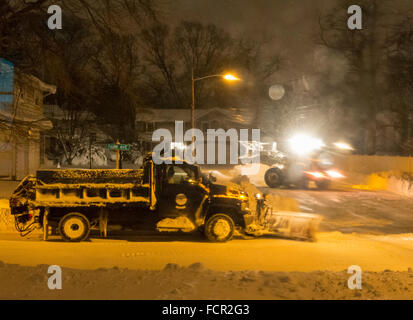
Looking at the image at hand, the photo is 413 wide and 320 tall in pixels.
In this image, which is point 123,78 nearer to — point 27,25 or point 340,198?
point 27,25

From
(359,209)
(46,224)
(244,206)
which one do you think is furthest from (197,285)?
(359,209)

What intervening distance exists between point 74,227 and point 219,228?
3542mm

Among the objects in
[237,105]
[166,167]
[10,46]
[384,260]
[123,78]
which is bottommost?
[384,260]

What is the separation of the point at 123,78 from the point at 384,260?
6930 millimetres

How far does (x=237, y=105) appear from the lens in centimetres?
6153

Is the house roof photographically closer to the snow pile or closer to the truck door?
the truck door

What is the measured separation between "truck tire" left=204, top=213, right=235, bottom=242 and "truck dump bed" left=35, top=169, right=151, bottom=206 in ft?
5.37

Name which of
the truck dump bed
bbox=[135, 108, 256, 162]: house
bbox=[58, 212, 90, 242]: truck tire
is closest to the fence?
bbox=[135, 108, 256, 162]: house

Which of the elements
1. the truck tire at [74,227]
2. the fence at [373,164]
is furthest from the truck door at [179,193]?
the fence at [373,164]

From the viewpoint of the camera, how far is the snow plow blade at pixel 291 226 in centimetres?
1132

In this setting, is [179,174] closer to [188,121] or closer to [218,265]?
[218,265]

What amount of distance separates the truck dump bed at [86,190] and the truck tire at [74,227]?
0.36m

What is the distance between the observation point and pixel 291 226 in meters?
11.6
